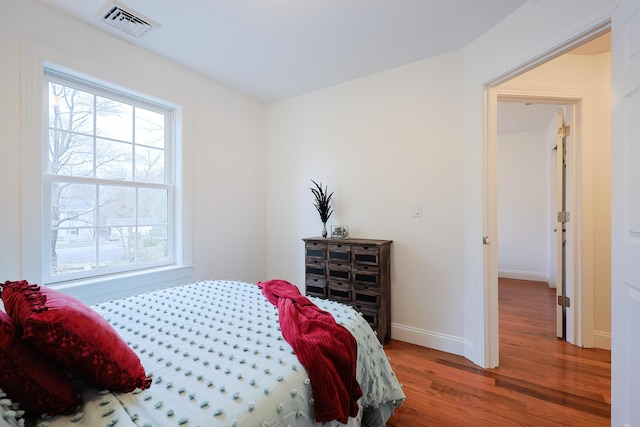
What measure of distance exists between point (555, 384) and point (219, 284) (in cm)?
239

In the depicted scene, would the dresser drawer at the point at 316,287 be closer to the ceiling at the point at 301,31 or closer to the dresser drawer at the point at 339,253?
the dresser drawer at the point at 339,253

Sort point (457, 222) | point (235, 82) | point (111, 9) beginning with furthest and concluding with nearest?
point (235, 82), point (457, 222), point (111, 9)

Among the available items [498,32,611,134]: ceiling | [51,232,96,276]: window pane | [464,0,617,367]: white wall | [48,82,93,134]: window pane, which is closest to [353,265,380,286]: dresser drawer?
[464,0,617,367]: white wall

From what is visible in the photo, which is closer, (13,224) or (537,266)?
(13,224)

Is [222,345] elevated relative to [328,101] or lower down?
lower down

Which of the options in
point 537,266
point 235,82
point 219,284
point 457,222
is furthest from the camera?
point 537,266

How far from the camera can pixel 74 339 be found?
30.1 inches

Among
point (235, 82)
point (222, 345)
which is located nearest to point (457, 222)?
point (222, 345)

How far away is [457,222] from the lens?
234 centimetres

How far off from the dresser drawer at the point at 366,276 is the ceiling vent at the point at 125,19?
2426 mm

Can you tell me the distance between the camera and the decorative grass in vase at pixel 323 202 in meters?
2.92

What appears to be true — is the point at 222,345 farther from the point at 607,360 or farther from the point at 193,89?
the point at 607,360

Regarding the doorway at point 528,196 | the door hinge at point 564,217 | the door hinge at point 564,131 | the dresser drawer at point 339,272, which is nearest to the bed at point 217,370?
the dresser drawer at point 339,272

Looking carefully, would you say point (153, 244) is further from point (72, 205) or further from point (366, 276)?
point (366, 276)
